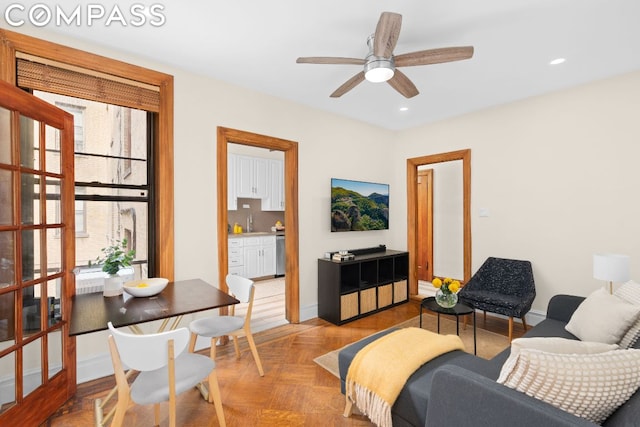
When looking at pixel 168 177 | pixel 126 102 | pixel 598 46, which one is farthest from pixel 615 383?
pixel 126 102

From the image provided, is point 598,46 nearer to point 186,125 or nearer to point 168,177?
point 186,125

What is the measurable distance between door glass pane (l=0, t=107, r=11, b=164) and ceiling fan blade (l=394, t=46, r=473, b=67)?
2.49 metres

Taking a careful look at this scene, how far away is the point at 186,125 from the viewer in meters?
2.94

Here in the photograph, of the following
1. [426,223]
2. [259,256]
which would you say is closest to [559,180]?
[426,223]

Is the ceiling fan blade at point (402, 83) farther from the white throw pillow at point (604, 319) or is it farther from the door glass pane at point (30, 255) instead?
the door glass pane at point (30, 255)

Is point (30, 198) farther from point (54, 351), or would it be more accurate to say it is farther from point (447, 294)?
point (447, 294)

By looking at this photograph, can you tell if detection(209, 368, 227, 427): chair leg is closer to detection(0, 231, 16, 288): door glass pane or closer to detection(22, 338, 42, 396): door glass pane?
detection(22, 338, 42, 396): door glass pane

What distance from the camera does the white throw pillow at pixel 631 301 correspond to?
5.90 feet

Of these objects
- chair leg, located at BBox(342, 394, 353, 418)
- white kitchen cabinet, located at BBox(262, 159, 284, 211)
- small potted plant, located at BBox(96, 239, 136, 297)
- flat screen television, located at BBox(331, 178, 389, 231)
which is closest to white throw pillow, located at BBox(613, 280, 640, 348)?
chair leg, located at BBox(342, 394, 353, 418)

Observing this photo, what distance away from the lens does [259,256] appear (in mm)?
6016

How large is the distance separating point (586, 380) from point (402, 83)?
219 cm

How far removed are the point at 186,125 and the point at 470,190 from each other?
352 centimetres

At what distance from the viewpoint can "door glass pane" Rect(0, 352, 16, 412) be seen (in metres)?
1.83

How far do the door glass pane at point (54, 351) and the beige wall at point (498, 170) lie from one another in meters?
0.21
